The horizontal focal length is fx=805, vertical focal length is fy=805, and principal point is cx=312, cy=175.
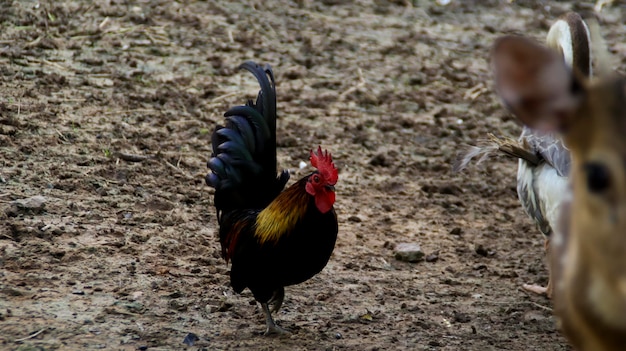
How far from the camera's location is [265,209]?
188 inches

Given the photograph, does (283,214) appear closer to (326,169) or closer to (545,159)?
(326,169)

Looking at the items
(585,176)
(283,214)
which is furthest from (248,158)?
(585,176)

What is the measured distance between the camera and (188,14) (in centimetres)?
920

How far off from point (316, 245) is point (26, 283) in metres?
1.65

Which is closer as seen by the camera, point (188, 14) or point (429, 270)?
point (429, 270)

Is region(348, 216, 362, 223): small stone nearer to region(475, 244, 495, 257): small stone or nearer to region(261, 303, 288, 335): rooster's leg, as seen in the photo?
region(475, 244, 495, 257): small stone

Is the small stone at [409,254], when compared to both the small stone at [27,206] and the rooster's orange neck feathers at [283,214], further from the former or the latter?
the small stone at [27,206]

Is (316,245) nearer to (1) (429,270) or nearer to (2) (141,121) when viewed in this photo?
(1) (429,270)

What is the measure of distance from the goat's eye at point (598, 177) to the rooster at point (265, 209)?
2.43m

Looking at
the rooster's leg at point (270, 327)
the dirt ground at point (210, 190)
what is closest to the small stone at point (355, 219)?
the dirt ground at point (210, 190)

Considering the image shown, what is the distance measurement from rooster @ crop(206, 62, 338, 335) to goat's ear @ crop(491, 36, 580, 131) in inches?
87.3

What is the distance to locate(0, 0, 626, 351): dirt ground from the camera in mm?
4660

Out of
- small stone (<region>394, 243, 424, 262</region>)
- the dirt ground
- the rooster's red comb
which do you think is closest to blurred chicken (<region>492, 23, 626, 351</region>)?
the rooster's red comb

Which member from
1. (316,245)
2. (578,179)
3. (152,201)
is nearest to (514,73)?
(578,179)
